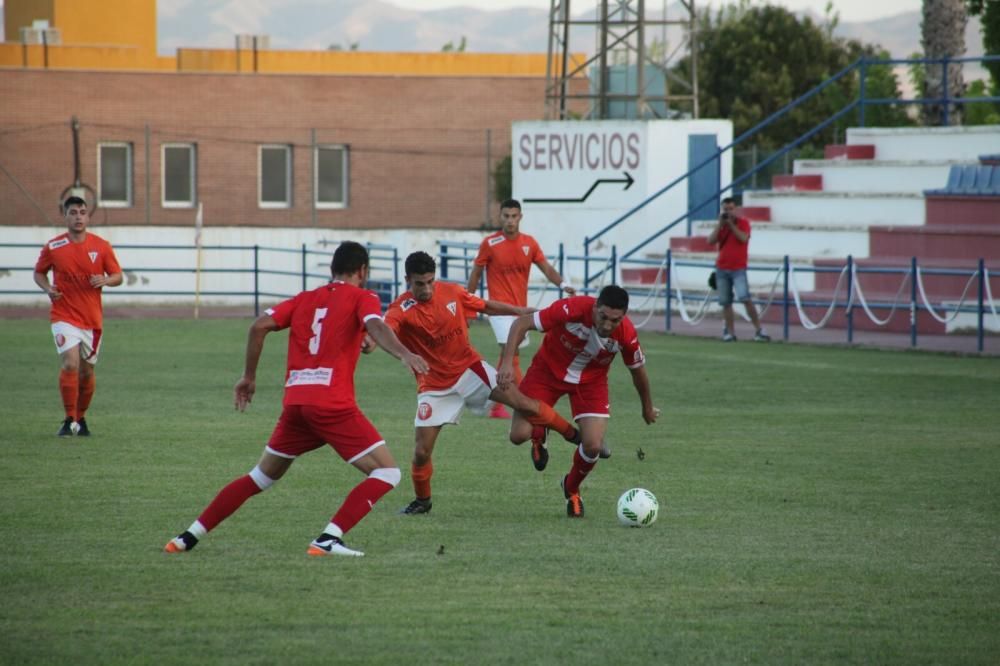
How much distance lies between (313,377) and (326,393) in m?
0.12

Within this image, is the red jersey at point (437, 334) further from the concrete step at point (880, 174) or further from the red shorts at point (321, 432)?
the concrete step at point (880, 174)

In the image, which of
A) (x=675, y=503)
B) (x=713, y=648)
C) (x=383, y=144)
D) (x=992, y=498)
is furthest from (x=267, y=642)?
(x=383, y=144)

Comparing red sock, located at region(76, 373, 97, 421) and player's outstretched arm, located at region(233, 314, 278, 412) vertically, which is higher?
player's outstretched arm, located at region(233, 314, 278, 412)

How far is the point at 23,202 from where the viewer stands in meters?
43.1

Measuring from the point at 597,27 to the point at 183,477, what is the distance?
25.0m

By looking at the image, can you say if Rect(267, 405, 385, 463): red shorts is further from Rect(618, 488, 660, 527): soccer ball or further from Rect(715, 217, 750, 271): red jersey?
Rect(715, 217, 750, 271): red jersey

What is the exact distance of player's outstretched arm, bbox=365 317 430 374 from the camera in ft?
28.6

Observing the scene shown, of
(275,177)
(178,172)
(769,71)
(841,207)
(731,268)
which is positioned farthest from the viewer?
(769,71)

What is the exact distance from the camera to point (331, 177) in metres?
48.4

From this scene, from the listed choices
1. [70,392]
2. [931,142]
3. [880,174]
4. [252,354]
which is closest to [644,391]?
[252,354]

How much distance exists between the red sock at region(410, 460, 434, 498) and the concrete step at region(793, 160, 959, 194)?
784 inches

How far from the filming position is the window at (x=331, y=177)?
48125mm

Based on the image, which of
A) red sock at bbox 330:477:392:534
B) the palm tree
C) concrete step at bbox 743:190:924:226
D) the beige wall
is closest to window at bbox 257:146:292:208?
the beige wall

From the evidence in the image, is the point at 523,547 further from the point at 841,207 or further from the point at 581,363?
the point at 841,207
